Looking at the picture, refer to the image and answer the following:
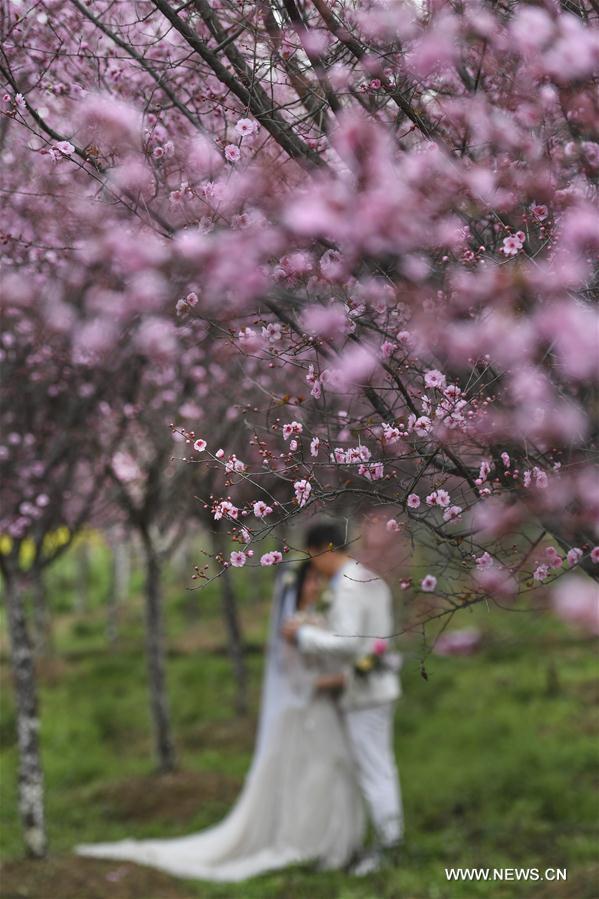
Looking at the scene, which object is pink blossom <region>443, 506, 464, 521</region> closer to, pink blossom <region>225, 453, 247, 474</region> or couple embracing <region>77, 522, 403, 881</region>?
pink blossom <region>225, 453, 247, 474</region>

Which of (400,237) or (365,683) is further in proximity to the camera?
(365,683)

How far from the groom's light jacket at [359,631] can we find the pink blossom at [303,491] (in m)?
3.79

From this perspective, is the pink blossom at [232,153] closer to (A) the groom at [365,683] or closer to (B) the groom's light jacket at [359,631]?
(A) the groom at [365,683]

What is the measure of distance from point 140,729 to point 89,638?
9430 mm

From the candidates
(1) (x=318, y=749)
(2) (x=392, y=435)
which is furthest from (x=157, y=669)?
(2) (x=392, y=435)

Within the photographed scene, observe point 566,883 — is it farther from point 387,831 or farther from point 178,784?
point 178,784

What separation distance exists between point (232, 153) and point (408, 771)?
24.2 ft

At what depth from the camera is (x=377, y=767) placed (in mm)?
6645

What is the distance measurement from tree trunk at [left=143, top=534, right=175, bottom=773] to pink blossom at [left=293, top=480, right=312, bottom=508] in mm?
6622

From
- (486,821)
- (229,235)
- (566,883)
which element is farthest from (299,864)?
(229,235)

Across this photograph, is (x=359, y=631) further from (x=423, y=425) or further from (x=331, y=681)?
(x=423, y=425)

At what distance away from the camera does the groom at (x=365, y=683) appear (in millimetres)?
6547

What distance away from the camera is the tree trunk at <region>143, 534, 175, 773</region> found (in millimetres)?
9469

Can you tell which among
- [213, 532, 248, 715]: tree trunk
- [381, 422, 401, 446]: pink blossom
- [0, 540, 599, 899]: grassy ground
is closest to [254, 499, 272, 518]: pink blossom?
[381, 422, 401, 446]: pink blossom
